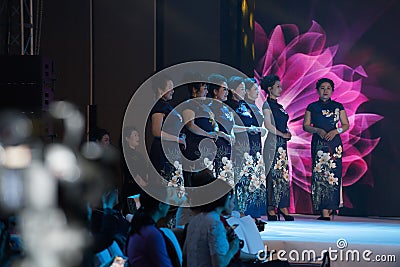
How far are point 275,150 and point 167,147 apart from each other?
1070 mm

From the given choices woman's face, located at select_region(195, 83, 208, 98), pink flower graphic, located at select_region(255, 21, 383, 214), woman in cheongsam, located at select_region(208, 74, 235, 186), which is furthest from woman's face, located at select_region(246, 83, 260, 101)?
pink flower graphic, located at select_region(255, 21, 383, 214)

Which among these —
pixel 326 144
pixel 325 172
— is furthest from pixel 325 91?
pixel 325 172

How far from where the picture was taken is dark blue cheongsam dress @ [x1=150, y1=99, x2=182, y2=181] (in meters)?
5.51

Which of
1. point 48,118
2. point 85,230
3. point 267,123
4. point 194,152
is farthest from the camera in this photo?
point 267,123

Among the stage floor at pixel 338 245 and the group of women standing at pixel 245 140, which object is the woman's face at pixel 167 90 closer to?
the group of women standing at pixel 245 140

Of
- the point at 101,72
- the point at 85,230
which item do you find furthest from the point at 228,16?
the point at 85,230

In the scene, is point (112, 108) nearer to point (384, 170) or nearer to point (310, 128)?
point (310, 128)

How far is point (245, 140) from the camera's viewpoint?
602 cm

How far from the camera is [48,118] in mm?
5270

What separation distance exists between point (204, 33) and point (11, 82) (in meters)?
2.42

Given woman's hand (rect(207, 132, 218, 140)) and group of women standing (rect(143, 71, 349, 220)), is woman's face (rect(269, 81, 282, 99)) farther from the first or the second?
woman's hand (rect(207, 132, 218, 140))

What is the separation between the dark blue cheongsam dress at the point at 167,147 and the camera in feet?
18.1

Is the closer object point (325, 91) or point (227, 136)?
point (227, 136)

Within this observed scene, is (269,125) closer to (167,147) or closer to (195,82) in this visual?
(195,82)
